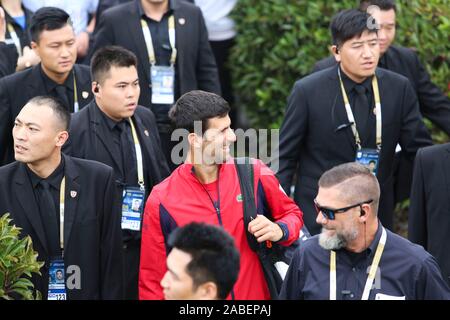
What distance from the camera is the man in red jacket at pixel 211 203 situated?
698 cm

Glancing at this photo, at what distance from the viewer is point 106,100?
8.30 m

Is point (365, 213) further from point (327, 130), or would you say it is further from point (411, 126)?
point (411, 126)

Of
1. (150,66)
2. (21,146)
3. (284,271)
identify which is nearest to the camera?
(284,271)

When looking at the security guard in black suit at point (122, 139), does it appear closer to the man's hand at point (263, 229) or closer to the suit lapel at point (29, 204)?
the suit lapel at point (29, 204)

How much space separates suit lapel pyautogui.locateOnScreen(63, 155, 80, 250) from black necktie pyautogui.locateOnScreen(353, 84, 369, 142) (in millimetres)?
2218

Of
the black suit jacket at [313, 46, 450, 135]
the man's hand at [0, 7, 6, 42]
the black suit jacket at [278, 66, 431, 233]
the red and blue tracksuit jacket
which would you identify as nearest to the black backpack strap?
the red and blue tracksuit jacket

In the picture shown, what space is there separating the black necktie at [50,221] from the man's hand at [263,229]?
133 cm

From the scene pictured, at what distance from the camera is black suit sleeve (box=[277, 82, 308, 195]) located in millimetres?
8758

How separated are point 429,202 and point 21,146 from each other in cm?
259

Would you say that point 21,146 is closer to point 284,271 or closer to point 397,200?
point 284,271

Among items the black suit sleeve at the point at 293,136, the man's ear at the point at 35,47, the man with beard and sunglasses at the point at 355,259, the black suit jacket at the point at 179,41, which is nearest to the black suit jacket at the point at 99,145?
the black suit sleeve at the point at 293,136

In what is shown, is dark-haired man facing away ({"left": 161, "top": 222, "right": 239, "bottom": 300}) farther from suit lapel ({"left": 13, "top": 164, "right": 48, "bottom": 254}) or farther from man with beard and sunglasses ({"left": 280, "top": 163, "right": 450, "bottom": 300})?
suit lapel ({"left": 13, "top": 164, "right": 48, "bottom": 254})

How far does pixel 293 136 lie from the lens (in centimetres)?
877
